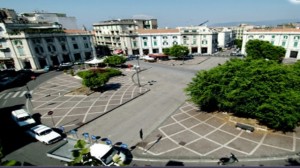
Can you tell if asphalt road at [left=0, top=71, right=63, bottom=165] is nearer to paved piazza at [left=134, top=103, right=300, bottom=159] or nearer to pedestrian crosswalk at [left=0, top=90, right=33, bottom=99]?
pedestrian crosswalk at [left=0, top=90, right=33, bottom=99]

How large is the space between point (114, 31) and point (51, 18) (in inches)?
936

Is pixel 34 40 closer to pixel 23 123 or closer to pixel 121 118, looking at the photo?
pixel 23 123

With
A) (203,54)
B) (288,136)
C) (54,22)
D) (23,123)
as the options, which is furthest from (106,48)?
(288,136)

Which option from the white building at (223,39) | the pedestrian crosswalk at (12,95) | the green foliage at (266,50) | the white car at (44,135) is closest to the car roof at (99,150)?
the white car at (44,135)

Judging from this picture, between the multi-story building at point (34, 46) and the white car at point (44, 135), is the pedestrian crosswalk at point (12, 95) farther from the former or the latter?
the multi-story building at point (34, 46)

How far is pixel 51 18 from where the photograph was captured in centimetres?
7144

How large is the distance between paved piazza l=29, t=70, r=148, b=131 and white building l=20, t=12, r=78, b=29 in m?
39.0

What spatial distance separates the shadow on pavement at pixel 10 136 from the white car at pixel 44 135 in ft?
2.60

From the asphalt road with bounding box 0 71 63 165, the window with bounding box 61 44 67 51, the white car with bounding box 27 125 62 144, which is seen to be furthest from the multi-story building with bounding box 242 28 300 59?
the asphalt road with bounding box 0 71 63 165

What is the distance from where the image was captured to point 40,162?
53.1ft

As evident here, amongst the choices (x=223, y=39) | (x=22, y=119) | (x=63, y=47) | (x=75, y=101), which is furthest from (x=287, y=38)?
(x=63, y=47)

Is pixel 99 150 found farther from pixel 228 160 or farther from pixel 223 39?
pixel 223 39

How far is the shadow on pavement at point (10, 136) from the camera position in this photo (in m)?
18.6

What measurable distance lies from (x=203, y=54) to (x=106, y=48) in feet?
135
